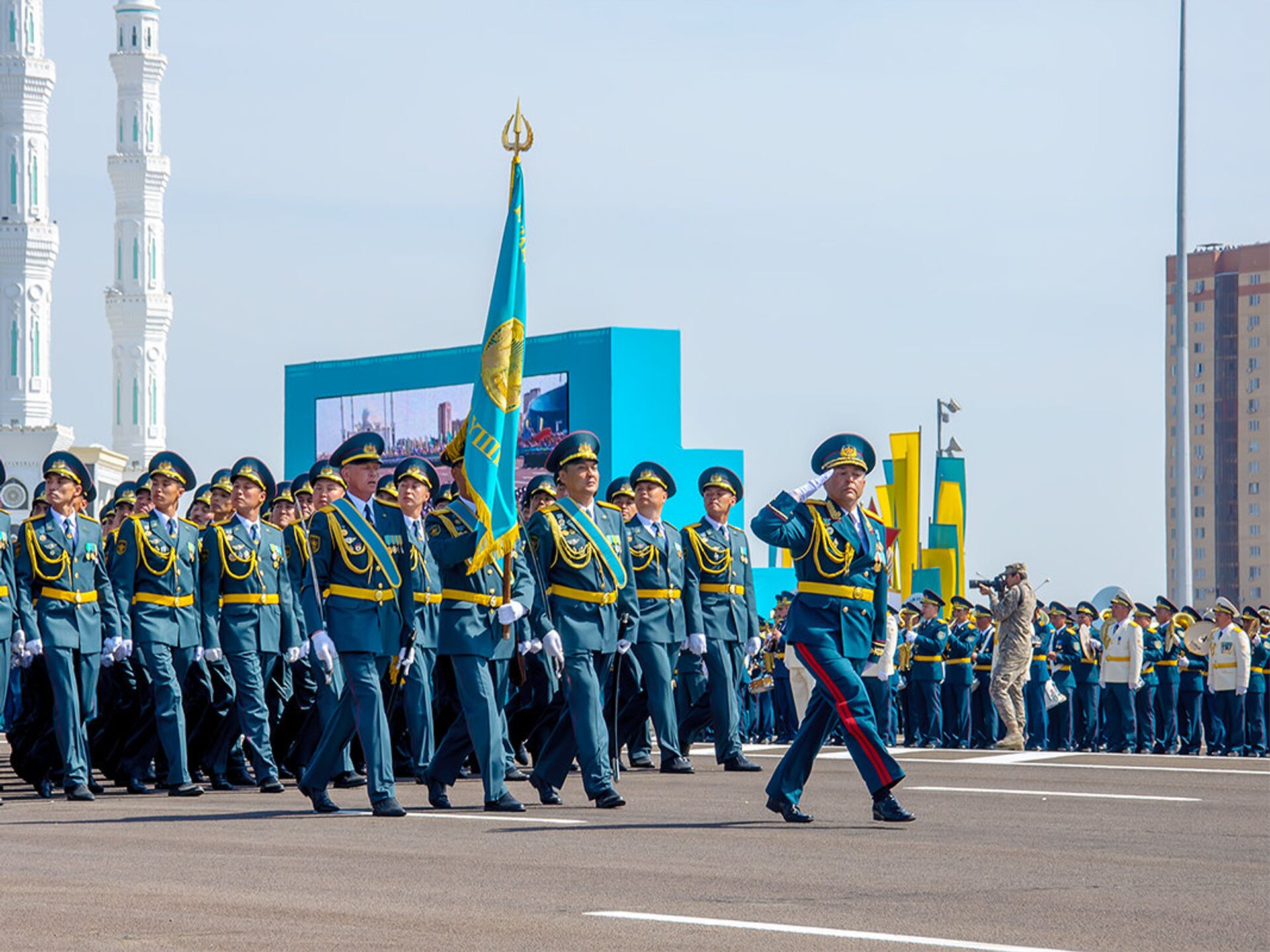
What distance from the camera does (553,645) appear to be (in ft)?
40.0

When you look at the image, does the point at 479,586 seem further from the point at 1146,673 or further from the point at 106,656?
the point at 1146,673

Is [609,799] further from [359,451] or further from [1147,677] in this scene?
[1147,677]

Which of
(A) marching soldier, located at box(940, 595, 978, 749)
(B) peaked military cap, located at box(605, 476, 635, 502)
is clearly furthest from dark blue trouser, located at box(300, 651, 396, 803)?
(A) marching soldier, located at box(940, 595, 978, 749)

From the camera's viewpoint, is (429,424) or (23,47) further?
(23,47)

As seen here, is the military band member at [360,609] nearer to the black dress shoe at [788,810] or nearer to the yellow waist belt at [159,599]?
the black dress shoe at [788,810]

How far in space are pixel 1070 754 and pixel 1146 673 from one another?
4705 millimetres

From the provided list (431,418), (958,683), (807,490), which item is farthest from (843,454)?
(431,418)

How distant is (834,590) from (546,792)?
2.18 meters

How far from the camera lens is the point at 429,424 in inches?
Answer: 1506

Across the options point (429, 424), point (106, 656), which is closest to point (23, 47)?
point (429, 424)

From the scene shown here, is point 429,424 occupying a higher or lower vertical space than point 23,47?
lower

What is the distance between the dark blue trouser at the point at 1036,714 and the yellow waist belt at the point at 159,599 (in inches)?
480

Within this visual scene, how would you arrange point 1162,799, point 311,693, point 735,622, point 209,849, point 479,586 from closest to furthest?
point 209,849
point 479,586
point 1162,799
point 311,693
point 735,622

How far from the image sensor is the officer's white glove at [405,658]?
12.3 m
